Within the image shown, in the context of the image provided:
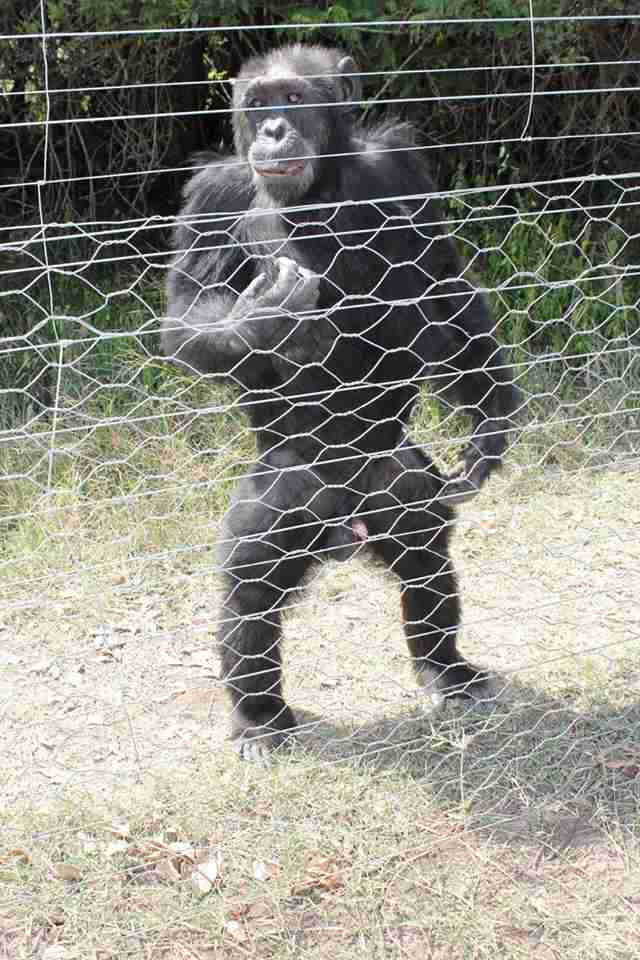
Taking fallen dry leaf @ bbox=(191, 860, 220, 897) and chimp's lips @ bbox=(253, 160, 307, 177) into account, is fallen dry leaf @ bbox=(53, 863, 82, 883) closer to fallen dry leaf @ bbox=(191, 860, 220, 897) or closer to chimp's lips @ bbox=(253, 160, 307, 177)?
fallen dry leaf @ bbox=(191, 860, 220, 897)

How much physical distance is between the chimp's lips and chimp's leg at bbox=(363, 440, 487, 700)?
696 mm

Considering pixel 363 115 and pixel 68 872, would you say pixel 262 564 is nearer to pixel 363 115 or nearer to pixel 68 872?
pixel 68 872

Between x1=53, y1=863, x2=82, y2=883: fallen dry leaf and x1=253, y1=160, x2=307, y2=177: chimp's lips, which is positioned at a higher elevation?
x1=253, y1=160, x2=307, y2=177: chimp's lips

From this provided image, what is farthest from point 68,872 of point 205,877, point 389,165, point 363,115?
point 363,115

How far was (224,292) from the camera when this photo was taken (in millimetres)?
2758

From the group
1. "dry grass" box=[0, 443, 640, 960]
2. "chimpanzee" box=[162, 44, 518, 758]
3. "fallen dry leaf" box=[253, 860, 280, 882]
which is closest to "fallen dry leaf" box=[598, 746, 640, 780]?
"dry grass" box=[0, 443, 640, 960]

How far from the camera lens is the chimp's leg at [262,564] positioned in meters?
2.70

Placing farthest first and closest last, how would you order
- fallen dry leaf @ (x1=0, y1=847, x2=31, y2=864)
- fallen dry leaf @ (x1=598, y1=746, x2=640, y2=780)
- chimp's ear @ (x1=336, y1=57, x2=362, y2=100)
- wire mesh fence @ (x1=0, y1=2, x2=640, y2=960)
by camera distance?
1. chimp's ear @ (x1=336, y1=57, x2=362, y2=100)
2. fallen dry leaf @ (x1=598, y1=746, x2=640, y2=780)
3. fallen dry leaf @ (x1=0, y1=847, x2=31, y2=864)
4. wire mesh fence @ (x1=0, y1=2, x2=640, y2=960)

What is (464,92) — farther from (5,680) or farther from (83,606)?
(5,680)

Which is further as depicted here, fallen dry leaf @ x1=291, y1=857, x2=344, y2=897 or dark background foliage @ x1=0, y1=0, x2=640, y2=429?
dark background foliage @ x1=0, y1=0, x2=640, y2=429

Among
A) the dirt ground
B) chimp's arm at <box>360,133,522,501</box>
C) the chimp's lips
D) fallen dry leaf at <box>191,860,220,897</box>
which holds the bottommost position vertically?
the dirt ground

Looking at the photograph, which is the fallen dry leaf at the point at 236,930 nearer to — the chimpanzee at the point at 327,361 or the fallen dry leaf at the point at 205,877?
the fallen dry leaf at the point at 205,877

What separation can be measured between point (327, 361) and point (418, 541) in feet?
1.63

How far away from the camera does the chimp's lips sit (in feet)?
8.76
